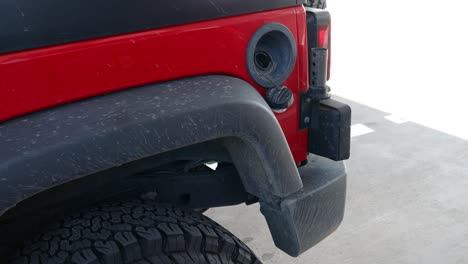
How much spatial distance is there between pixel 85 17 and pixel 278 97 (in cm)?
57

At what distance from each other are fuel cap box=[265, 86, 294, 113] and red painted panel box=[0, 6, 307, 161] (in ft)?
0.11

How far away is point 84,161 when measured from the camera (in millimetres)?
1155

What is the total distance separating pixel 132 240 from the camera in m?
1.33

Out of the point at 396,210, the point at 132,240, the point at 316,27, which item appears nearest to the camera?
the point at 132,240

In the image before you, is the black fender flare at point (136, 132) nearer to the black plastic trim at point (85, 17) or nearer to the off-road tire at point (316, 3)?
the black plastic trim at point (85, 17)

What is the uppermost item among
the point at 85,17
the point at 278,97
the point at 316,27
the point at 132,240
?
the point at 85,17

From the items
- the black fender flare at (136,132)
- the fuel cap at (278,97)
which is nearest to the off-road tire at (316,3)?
the fuel cap at (278,97)

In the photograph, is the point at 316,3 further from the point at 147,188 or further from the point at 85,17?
the point at 85,17

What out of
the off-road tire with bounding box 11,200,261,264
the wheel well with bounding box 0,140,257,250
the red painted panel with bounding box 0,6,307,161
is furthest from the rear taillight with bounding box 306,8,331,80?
the off-road tire with bounding box 11,200,261,264

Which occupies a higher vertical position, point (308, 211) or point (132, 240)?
point (132, 240)

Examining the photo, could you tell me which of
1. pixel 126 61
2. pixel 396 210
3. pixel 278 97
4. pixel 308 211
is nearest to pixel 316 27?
pixel 278 97

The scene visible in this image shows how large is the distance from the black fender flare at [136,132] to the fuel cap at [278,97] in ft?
0.34

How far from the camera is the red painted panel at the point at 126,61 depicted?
1125 mm

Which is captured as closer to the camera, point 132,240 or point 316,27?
point 132,240
